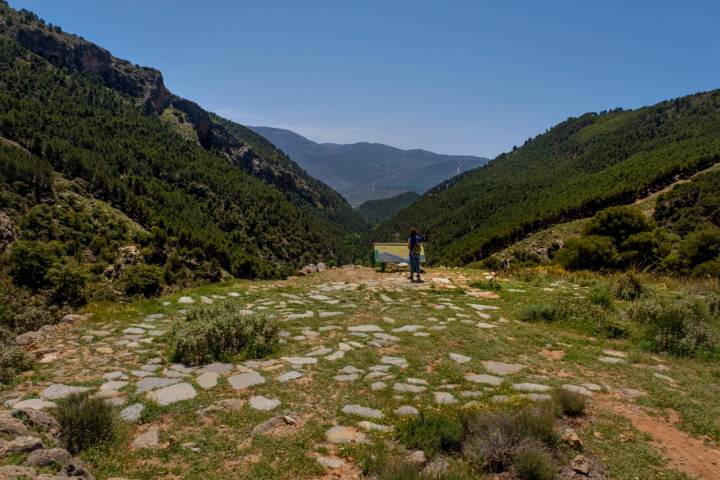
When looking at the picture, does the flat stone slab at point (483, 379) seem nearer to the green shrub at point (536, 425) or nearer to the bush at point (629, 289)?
the green shrub at point (536, 425)

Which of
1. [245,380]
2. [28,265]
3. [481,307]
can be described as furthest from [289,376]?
[28,265]

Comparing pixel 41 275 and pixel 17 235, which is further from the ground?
pixel 17 235

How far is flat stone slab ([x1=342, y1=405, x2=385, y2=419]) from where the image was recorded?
3664 mm

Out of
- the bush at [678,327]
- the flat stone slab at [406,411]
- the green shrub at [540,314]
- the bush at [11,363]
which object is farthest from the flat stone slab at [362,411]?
the green shrub at [540,314]

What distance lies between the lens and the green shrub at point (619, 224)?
20484mm

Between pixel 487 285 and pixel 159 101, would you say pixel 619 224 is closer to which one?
pixel 487 285

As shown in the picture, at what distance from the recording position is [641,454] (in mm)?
3064

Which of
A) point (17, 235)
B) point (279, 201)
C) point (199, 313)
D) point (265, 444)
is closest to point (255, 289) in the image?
point (199, 313)

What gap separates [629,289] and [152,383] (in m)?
9.14

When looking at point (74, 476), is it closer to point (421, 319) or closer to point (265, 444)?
point (265, 444)

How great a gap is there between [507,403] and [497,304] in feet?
16.0

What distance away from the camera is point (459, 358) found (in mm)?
5168

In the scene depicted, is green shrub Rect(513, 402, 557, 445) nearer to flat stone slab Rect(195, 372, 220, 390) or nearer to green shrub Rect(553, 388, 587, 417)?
green shrub Rect(553, 388, 587, 417)

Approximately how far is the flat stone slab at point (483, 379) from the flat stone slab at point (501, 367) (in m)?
0.17
